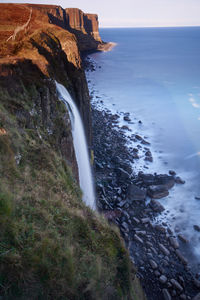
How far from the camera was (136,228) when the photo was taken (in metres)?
14.1

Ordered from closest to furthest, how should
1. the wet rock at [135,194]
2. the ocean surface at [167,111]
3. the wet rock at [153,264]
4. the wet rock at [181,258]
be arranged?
the wet rock at [153,264] < the wet rock at [181,258] < the wet rock at [135,194] < the ocean surface at [167,111]

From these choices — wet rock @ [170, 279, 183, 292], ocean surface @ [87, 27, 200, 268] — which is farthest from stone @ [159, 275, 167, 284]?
ocean surface @ [87, 27, 200, 268]

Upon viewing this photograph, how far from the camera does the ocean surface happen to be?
1691cm

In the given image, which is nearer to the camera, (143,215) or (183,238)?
(183,238)

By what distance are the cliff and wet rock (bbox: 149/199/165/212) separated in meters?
7.80

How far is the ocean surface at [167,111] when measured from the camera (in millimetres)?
16906

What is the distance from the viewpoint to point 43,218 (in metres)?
5.34

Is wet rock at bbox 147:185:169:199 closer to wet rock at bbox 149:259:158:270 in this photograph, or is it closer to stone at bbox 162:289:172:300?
wet rock at bbox 149:259:158:270

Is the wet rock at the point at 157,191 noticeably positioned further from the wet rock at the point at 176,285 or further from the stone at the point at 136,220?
the wet rock at the point at 176,285

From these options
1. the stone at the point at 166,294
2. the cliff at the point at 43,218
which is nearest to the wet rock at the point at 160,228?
the stone at the point at 166,294

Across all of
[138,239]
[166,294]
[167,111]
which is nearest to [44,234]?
[166,294]

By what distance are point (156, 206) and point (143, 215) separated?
4.44ft

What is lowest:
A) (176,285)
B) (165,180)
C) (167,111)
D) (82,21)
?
(176,285)

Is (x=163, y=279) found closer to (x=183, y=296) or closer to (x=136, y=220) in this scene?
(x=183, y=296)
